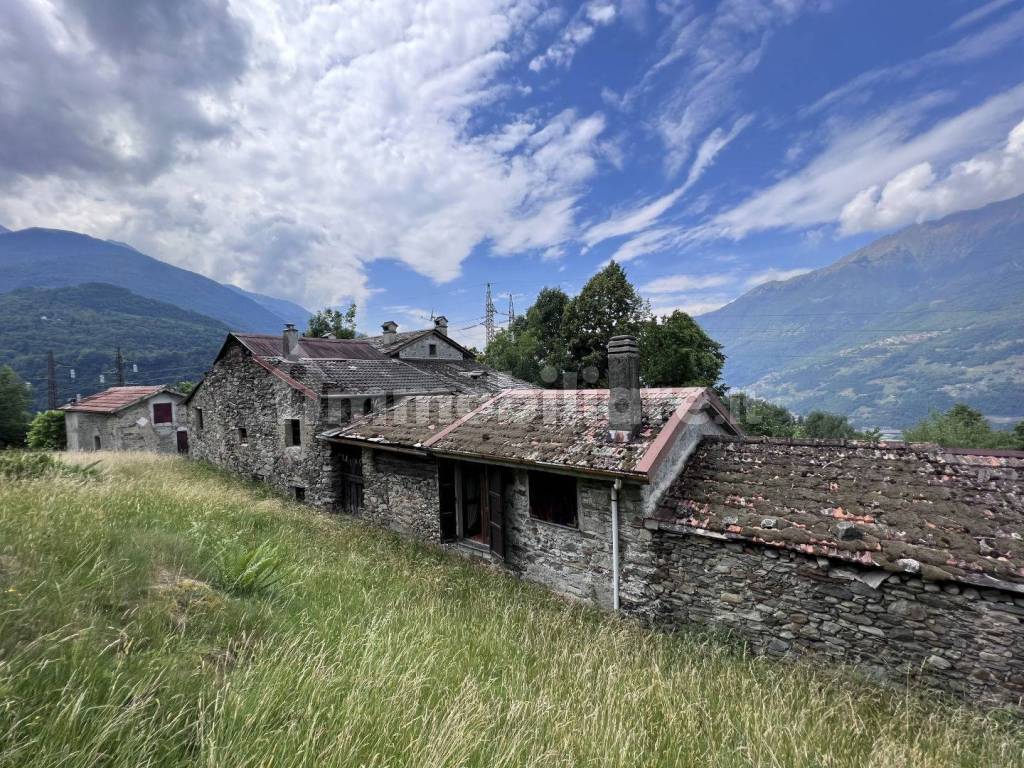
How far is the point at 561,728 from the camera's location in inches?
110

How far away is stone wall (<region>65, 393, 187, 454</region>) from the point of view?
23.8 metres

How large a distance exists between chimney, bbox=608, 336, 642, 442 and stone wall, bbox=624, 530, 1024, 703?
6.20ft

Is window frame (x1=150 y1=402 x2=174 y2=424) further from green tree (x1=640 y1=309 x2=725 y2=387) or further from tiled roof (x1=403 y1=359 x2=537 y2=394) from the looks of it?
green tree (x1=640 y1=309 x2=725 y2=387)

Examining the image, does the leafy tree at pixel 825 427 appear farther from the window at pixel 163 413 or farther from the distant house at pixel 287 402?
the window at pixel 163 413

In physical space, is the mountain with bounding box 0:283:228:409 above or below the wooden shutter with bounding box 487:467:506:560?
above

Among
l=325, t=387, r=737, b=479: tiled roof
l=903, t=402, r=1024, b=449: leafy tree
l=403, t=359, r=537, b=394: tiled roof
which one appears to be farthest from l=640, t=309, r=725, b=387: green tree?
l=903, t=402, r=1024, b=449: leafy tree

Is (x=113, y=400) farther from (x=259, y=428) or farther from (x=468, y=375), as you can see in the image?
(x=468, y=375)

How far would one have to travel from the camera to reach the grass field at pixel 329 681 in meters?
1.97

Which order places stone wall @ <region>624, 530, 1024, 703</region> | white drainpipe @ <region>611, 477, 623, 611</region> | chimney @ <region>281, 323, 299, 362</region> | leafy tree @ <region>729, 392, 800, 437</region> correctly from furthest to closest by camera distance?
leafy tree @ <region>729, 392, 800, 437</region>, chimney @ <region>281, 323, 299, 362</region>, white drainpipe @ <region>611, 477, 623, 611</region>, stone wall @ <region>624, 530, 1024, 703</region>

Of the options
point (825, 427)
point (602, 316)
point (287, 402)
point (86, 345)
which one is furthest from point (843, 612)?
point (86, 345)

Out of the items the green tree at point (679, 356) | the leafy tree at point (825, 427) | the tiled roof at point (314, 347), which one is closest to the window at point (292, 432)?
the tiled roof at point (314, 347)

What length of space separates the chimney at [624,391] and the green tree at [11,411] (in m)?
Result: 40.2

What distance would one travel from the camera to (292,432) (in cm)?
1455

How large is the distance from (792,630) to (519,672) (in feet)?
14.2
